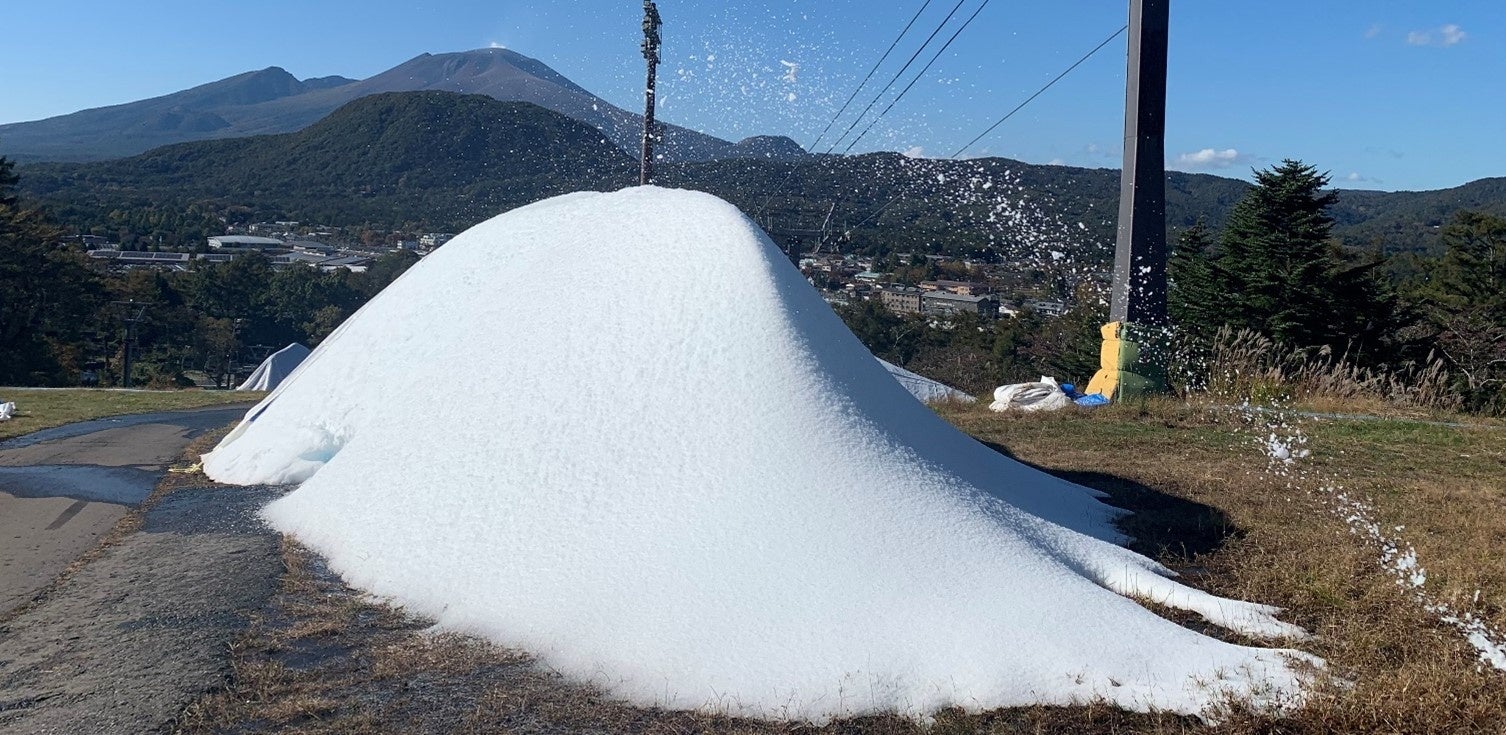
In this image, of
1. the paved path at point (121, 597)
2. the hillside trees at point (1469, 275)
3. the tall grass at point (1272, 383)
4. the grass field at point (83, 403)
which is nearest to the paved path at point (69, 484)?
the paved path at point (121, 597)

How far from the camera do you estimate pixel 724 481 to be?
4004mm

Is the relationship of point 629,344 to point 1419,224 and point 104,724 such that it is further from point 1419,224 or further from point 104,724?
point 1419,224

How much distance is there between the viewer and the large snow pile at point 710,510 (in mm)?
3070

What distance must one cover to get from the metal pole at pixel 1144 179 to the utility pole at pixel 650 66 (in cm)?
807

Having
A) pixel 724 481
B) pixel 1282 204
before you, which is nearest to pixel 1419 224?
pixel 1282 204

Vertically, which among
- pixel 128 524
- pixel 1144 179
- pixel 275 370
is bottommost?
pixel 275 370

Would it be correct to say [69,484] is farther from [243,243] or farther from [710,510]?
[243,243]

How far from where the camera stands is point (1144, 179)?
30.7 ft

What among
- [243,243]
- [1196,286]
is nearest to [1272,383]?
[1196,286]

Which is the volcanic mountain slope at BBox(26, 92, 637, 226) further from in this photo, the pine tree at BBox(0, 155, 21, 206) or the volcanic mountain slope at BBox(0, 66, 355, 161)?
the volcanic mountain slope at BBox(0, 66, 355, 161)

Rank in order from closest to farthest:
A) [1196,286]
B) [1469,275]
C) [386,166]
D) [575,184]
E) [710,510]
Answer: [710,510]
[1196,286]
[575,184]
[1469,275]
[386,166]

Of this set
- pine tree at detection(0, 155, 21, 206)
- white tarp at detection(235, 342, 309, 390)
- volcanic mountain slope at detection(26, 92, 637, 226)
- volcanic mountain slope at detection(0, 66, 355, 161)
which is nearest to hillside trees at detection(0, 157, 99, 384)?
pine tree at detection(0, 155, 21, 206)

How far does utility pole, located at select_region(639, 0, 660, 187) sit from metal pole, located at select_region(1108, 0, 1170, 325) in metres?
8.07

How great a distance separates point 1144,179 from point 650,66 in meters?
9.25
